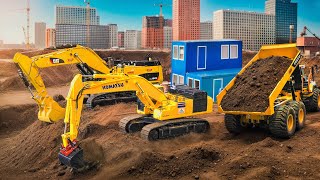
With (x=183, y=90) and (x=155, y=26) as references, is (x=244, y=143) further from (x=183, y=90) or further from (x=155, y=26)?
(x=155, y=26)

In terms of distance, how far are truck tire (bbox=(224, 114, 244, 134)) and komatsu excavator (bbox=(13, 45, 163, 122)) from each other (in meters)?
6.91

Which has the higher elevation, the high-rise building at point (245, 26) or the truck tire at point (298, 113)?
the high-rise building at point (245, 26)

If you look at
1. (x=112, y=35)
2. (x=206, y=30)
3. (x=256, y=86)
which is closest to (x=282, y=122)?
(x=256, y=86)

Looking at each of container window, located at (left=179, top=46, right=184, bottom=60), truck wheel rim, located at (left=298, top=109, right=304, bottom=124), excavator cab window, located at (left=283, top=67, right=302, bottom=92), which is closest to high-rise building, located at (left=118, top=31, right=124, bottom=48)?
container window, located at (left=179, top=46, right=184, bottom=60)

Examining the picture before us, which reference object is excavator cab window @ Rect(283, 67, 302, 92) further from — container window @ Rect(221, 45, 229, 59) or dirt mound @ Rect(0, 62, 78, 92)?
dirt mound @ Rect(0, 62, 78, 92)

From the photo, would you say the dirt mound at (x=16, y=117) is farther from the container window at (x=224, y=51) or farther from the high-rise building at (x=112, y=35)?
the high-rise building at (x=112, y=35)

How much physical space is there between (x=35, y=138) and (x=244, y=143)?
7.72 m

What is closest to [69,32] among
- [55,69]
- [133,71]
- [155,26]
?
[155,26]

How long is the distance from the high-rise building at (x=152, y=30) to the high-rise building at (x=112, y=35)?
5777 mm

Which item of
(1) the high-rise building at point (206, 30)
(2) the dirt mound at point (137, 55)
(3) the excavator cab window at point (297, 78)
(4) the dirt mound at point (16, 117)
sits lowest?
(4) the dirt mound at point (16, 117)

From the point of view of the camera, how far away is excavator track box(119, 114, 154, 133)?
13984 mm

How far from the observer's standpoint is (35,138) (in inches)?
617

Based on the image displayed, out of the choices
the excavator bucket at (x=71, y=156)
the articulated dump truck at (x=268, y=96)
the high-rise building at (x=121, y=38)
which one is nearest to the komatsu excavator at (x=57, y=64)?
the excavator bucket at (x=71, y=156)

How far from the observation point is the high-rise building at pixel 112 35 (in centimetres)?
8438
